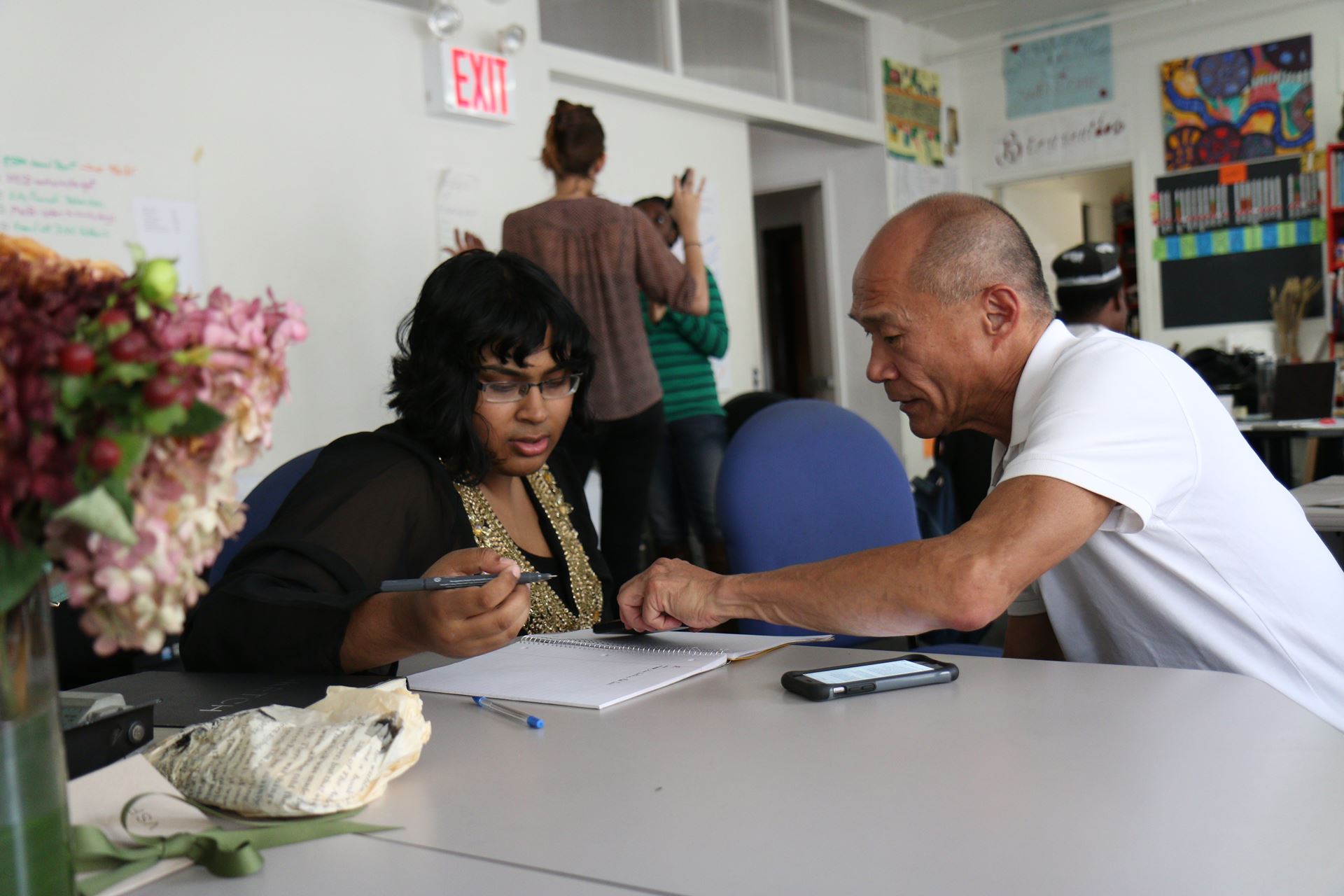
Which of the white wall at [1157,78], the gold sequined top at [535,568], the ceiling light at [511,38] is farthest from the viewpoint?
the white wall at [1157,78]

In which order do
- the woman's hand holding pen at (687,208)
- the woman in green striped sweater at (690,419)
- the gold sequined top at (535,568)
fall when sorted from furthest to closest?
1. the woman in green striped sweater at (690,419)
2. the woman's hand holding pen at (687,208)
3. the gold sequined top at (535,568)

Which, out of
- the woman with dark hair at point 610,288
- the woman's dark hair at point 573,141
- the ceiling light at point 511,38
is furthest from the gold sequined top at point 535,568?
the ceiling light at point 511,38

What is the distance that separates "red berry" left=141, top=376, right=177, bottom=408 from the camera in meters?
0.53

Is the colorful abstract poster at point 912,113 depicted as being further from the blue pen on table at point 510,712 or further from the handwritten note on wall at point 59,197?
the blue pen on table at point 510,712

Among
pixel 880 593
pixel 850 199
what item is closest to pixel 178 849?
pixel 880 593

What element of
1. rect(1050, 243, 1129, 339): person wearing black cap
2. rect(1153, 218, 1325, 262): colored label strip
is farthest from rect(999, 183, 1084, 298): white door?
rect(1050, 243, 1129, 339): person wearing black cap

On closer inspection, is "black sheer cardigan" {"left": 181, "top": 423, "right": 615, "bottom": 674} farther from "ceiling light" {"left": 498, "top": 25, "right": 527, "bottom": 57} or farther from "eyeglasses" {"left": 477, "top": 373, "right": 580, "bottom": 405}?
"ceiling light" {"left": 498, "top": 25, "right": 527, "bottom": 57}

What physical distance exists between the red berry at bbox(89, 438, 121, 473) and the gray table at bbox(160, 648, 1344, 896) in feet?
1.16

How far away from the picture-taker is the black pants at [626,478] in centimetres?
336

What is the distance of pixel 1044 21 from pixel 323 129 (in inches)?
207

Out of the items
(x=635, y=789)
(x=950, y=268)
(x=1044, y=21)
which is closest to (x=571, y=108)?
(x=950, y=268)

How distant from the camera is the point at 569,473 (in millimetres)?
2096

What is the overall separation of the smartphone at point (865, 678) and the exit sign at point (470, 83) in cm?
338

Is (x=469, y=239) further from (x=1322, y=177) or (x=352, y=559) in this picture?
(x=1322, y=177)
